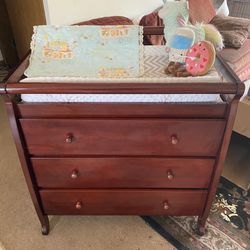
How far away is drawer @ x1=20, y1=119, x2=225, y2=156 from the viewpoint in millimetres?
893

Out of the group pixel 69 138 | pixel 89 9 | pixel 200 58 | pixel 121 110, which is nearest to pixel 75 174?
pixel 69 138

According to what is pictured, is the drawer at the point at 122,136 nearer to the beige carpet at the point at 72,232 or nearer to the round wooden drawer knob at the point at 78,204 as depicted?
the round wooden drawer knob at the point at 78,204

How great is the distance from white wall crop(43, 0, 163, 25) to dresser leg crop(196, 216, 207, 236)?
1.41 meters

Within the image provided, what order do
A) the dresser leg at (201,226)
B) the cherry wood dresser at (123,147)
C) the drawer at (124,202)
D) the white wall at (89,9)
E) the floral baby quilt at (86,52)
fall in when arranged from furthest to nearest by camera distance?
the white wall at (89,9) < the dresser leg at (201,226) < the drawer at (124,202) < the floral baby quilt at (86,52) < the cherry wood dresser at (123,147)

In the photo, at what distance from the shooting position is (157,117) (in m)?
0.89

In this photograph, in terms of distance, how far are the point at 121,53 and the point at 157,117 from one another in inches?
13.2

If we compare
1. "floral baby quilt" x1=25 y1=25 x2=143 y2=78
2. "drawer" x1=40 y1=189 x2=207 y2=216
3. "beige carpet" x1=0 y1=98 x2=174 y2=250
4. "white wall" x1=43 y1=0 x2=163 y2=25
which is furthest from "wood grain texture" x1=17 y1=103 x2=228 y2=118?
"white wall" x1=43 y1=0 x2=163 y2=25

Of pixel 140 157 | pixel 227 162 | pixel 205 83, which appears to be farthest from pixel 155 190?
pixel 227 162

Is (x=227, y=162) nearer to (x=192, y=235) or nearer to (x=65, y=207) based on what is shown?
(x=192, y=235)

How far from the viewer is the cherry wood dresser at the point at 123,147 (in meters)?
0.85

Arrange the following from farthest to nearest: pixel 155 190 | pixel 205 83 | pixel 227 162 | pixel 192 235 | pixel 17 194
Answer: pixel 227 162
pixel 17 194
pixel 192 235
pixel 155 190
pixel 205 83

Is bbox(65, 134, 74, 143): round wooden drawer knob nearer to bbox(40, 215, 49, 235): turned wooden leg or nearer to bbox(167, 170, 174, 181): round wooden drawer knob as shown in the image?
bbox(167, 170, 174, 181): round wooden drawer knob

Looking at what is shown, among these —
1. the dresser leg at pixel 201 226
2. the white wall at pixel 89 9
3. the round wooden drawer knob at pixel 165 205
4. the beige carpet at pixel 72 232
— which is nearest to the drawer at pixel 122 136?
the round wooden drawer knob at pixel 165 205

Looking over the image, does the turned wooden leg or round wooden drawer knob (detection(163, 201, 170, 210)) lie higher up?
round wooden drawer knob (detection(163, 201, 170, 210))
